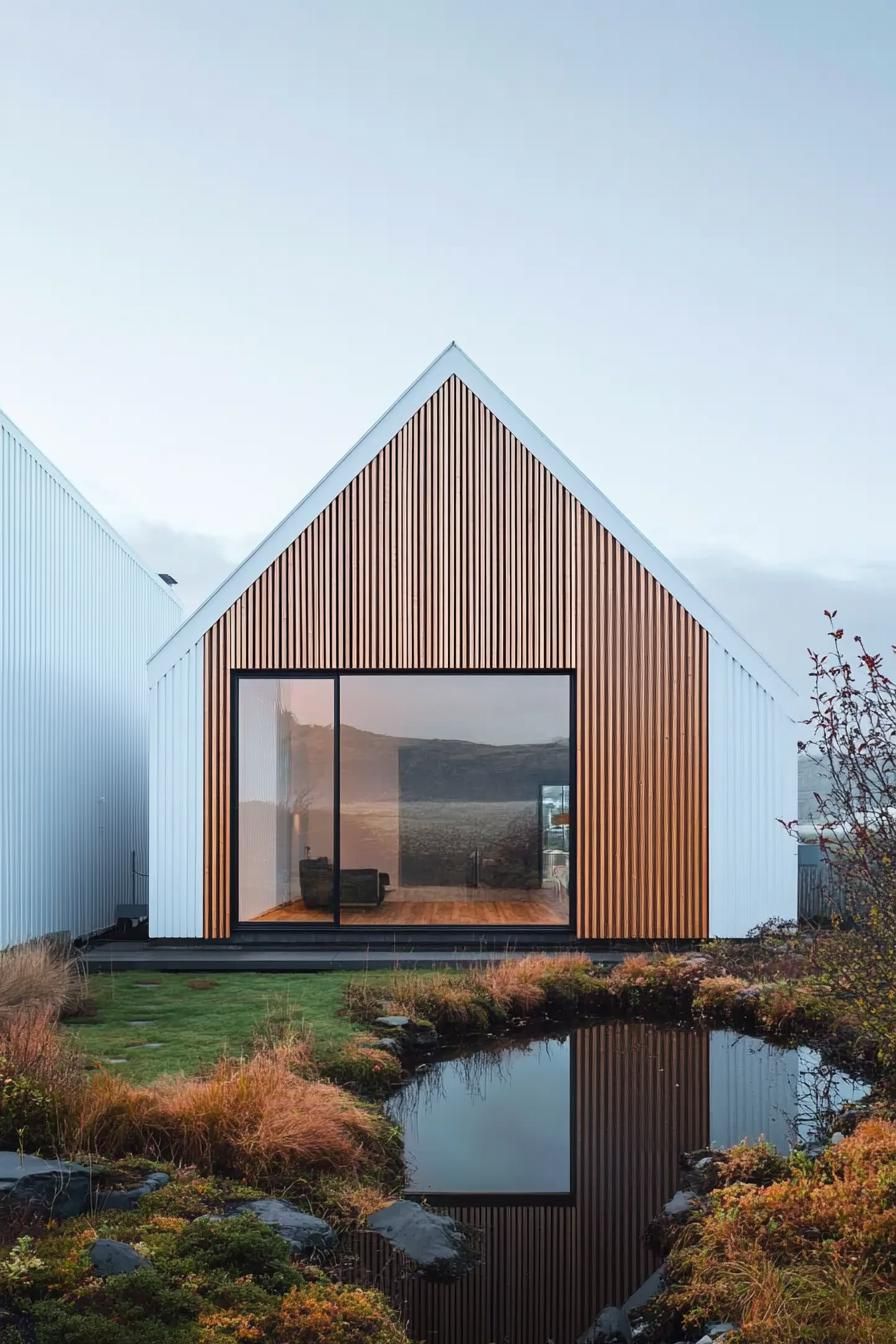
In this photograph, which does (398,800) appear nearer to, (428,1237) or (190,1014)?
(190,1014)

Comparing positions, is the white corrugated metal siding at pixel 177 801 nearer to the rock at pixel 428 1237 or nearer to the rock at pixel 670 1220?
the rock at pixel 428 1237

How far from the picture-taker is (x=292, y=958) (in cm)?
1039

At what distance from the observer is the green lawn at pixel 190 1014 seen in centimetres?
686

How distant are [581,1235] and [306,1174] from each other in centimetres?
126

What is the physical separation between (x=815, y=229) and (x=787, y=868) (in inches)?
290

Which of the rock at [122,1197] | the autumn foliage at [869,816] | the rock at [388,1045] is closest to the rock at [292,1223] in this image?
the rock at [122,1197]

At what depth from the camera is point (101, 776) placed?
44.2 feet

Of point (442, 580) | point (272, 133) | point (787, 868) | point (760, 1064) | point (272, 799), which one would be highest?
point (272, 133)

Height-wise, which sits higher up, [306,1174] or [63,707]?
[63,707]

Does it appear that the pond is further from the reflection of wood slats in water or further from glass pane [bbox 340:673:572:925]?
glass pane [bbox 340:673:572:925]

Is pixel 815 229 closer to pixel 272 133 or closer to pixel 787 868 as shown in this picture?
pixel 272 133

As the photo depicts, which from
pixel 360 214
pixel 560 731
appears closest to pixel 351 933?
pixel 560 731

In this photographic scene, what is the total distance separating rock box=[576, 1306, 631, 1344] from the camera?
3.97 m

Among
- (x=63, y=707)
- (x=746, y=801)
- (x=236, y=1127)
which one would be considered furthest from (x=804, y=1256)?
(x=63, y=707)
